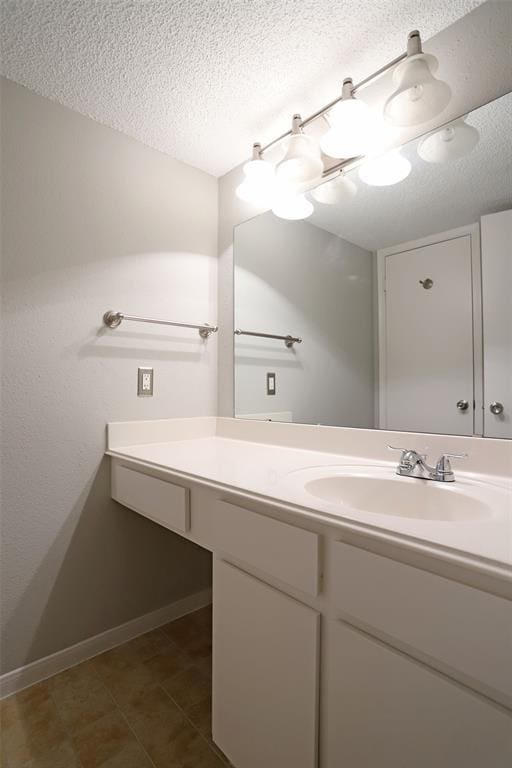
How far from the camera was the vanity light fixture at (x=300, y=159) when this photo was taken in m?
1.28

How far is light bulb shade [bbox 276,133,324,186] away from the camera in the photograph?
128 cm

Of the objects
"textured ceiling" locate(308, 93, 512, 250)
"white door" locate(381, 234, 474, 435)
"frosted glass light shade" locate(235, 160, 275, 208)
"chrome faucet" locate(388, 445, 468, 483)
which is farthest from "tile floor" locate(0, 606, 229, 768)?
"frosted glass light shade" locate(235, 160, 275, 208)

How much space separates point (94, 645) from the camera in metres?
1.38

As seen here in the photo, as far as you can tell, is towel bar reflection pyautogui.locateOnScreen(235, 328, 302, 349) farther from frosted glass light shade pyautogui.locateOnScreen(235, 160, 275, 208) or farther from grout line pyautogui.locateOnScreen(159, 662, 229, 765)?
grout line pyautogui.locateOnScreen(159, 662, 229, 765)

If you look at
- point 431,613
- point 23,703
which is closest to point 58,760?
point 23,703

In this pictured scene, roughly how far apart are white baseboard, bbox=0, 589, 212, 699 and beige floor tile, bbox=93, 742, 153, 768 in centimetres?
45

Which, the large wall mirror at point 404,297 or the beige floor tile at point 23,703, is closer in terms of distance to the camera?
the large wall mirror at point 404,297

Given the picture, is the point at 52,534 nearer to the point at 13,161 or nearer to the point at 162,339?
the point at 162,339

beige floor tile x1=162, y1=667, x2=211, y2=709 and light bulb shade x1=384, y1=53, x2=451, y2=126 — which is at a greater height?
light bulb shade x1=384, y1=53, x2=451, y2=126

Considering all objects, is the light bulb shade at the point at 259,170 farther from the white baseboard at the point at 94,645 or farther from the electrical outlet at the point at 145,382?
the white baseboard at the point at 94,645

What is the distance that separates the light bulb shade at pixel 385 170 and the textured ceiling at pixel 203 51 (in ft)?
0.97

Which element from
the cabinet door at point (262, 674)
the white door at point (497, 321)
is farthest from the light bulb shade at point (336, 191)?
the cabinet door at point (262, 674)

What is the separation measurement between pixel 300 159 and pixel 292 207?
0.68ft

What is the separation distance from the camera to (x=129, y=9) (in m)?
1.01
